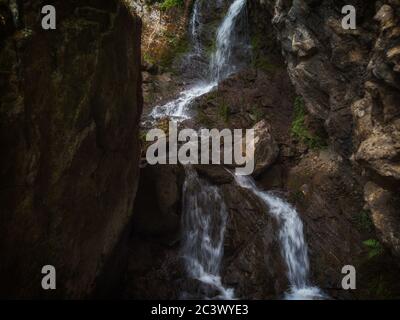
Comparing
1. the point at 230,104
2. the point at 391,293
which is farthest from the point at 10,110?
the point at 230,104

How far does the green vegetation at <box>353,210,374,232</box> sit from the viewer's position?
8.78m

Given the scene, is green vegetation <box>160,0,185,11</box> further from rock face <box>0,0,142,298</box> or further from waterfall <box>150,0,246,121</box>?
rock face <box>0,0,142,298</box>

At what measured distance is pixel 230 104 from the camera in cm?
1245

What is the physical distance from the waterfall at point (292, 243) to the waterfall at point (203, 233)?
1057mm

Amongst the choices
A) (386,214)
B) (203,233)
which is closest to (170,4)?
(203,233)

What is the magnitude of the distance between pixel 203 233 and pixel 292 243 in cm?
212

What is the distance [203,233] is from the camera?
896 centimetres

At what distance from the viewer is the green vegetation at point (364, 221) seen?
28.8 feet

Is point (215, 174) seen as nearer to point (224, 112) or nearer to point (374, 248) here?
point (224, 112)

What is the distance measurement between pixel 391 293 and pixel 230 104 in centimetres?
728

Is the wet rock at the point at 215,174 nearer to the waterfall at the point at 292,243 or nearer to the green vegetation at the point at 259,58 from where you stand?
the waterfall at the point at 292,243
